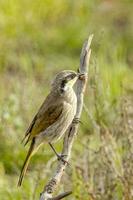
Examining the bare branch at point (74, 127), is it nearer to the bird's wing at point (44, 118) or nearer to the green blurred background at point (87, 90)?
the bird's wing at point (44, 118)

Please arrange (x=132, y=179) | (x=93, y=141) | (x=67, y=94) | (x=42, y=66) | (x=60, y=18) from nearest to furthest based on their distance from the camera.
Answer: (x=67, y=94) < (x=132, y=179) < (x=93, y=141) < (x=42, y=66) < (x=60, y=18)

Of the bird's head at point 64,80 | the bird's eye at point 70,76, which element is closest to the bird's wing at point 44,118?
the bird's head at point 64,80

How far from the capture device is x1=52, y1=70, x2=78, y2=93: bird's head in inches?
245

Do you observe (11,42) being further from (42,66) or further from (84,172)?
(84,172)

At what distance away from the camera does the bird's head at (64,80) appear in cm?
623

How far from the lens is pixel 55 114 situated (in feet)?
21.4

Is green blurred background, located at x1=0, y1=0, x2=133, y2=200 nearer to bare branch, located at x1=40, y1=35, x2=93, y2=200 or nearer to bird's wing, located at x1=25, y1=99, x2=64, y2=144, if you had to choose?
bird's wing, located at x1=25, y1=99, x2=64, y2=144

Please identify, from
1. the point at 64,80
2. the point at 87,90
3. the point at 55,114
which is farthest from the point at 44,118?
the point at 87,90

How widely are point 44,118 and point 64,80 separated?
35cm

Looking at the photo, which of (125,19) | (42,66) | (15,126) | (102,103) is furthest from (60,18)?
(102,103)

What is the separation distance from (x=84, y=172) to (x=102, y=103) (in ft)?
2.86

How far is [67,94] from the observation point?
251 inches

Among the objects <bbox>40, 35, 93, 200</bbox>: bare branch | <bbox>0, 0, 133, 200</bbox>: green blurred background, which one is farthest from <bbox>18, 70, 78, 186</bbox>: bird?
<bbox>0, 0, 133, 200</bbox>: green blurred background

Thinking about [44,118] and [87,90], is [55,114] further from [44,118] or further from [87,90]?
[87,90]
